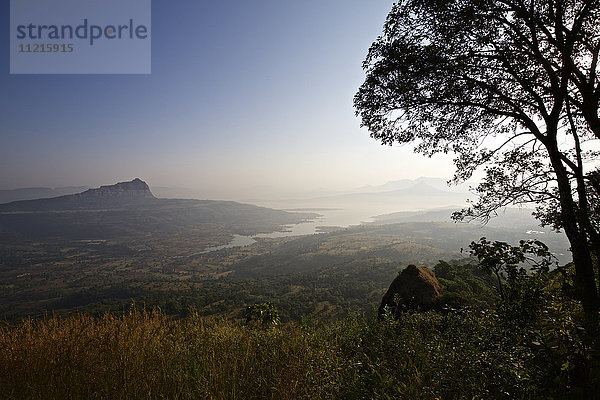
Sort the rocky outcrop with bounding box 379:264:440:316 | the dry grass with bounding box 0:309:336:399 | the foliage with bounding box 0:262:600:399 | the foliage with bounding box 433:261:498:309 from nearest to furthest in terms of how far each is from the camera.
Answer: the foliage with bounding box 0:262:600:399, the dry grass with bounding box 0:309:336:399, the foliage with bounding box 433:261:498:309, the rocky outcrop with bounding box 379:264:440:316

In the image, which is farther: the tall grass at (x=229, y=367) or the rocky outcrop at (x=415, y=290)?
the rocky outcrop at (x=415, y=290)

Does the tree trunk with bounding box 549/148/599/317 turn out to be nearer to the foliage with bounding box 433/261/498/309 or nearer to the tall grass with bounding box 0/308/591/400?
the tall grass with bounding box 0/308/591/400

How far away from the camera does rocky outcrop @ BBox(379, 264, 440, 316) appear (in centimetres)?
991

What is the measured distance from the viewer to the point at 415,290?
33.7 feet

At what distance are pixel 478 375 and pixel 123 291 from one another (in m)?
97.3

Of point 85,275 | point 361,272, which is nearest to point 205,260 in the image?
point 85,275

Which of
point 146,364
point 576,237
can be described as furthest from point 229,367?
point 576,237

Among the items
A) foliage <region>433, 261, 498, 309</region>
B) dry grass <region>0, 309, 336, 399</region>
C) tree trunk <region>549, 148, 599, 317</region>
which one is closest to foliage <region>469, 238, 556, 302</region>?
tree trunk <region>549, 148, 599, 317</region>

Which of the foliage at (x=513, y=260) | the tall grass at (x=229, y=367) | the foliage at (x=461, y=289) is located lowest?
the foliage at (x=461, y=289)

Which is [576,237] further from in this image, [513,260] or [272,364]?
[272,364]

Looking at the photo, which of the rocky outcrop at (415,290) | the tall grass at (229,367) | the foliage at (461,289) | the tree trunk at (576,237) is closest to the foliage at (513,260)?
the tree trunk at (576,237)

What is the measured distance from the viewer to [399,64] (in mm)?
5949

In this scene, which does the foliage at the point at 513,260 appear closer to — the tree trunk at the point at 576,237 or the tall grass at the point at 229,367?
the tree trunk at the point at 576,237

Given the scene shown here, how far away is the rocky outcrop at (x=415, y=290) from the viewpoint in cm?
991
